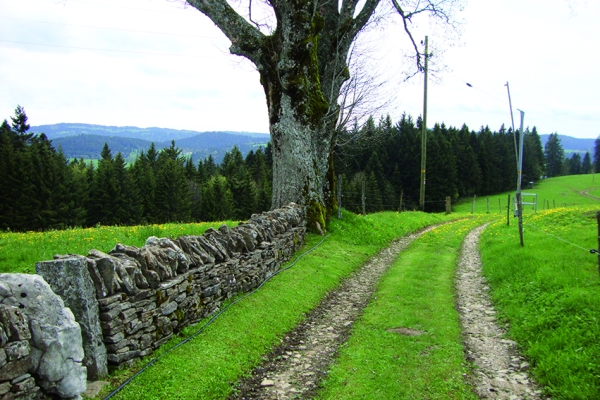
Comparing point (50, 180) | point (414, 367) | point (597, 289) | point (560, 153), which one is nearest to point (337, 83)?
point (597, 289)

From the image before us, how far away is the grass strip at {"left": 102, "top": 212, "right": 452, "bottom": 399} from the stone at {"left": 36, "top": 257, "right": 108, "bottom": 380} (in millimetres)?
457

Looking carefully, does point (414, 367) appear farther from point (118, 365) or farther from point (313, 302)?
point (118, 365)

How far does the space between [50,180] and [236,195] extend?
31.3 meters

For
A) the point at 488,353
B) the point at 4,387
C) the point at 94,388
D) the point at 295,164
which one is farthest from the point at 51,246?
the point at 488,353

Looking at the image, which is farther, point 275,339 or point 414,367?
point 275,339

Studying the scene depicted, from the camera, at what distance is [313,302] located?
31.6 feet

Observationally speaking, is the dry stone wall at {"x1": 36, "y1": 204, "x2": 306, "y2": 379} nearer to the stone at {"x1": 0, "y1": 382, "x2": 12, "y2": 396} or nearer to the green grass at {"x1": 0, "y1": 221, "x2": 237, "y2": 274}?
the stone at {"x1": 0, "y1": 382, "x2": 12, "y2": 396}

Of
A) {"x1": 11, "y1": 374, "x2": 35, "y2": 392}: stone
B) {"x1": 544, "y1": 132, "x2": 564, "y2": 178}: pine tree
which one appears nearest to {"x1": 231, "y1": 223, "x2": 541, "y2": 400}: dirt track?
{"x1": 11, "y1": 374, "x2": 35, "y2": 392}: stone

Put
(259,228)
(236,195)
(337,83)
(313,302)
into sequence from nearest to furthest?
1. (313,302)
2. (259,228)
3. (337,83)
4. (236,195)

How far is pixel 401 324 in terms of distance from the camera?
27.1 feet

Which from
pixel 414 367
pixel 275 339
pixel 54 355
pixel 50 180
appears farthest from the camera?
pixel 50 180

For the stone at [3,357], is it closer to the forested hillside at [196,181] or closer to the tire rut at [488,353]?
the tire rut at [488,353]

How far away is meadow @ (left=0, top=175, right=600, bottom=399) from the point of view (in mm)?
5664

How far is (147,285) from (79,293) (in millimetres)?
1158
